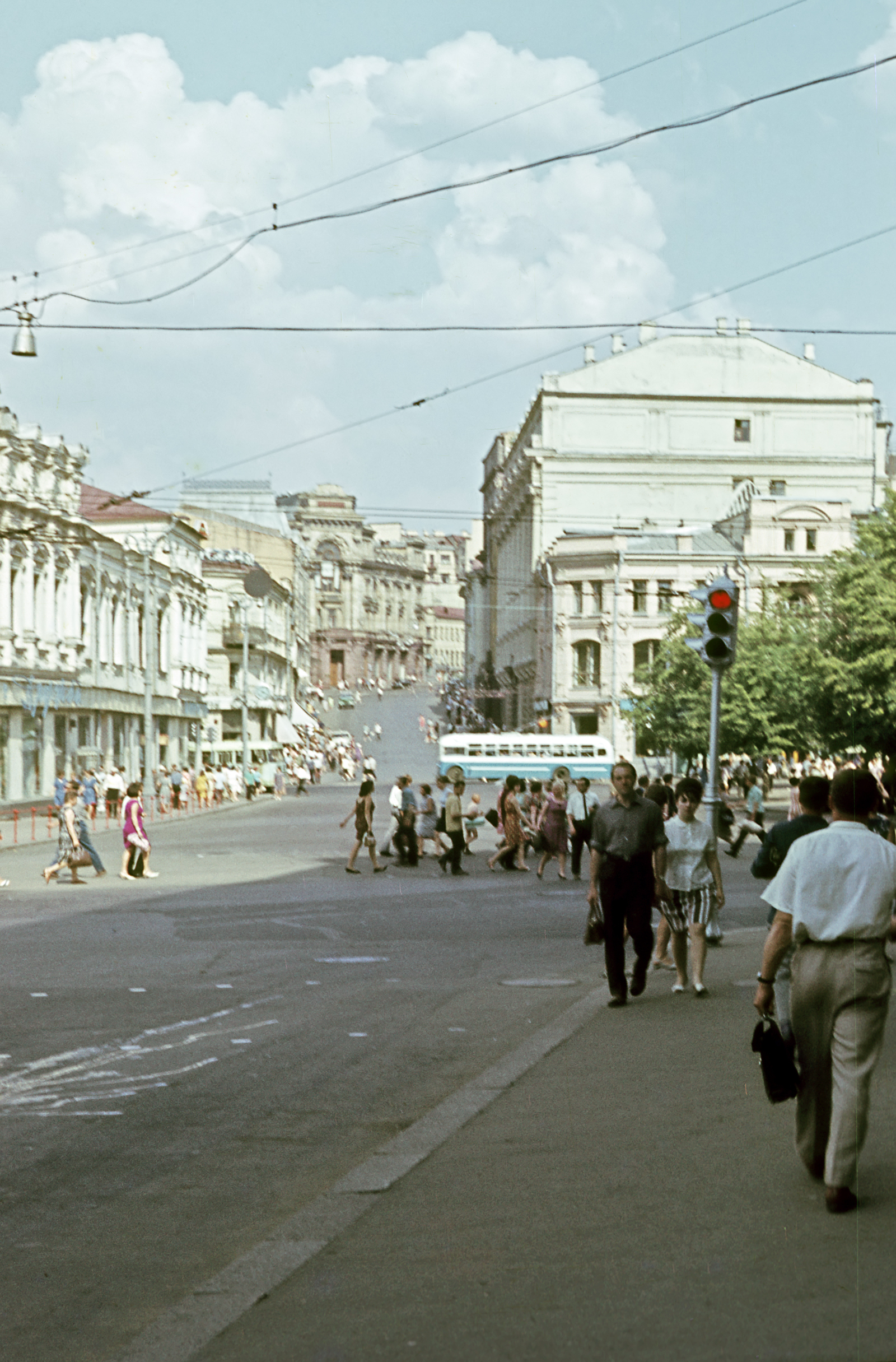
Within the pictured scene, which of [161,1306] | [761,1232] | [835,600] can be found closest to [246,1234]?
[161,1306]

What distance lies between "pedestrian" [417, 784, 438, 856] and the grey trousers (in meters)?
22.1

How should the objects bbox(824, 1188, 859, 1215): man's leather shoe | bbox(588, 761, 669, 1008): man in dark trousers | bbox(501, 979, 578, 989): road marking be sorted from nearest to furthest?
bbox(824, 1188, 859, 1215): man's leather shoe, bbox(588, 761, 669, 1008): man in dark trousers, bbox(501, 979, 578, 989): road marking

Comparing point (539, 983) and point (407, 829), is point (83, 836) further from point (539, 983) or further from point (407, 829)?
point (539, 983)

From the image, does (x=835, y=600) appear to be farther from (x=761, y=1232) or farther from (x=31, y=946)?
(x=761, y=1232)

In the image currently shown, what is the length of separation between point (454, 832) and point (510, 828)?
111 cm

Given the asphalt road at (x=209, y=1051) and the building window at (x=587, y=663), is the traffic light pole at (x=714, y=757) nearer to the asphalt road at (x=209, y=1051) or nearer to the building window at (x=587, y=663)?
the asphalt road at (x=209, y=1051)

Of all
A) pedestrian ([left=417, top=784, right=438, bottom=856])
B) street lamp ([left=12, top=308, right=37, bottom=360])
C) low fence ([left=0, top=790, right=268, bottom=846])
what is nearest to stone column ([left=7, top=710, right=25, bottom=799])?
low fence ([left=0, top=790, right=268, bottom=846])

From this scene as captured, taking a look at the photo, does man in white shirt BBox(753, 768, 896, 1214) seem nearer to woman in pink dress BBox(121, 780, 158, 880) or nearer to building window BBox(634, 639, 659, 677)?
woman in pink dress BBox(121, 780, 158, 880)

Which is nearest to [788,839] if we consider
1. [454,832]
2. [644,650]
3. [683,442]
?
[454,832]

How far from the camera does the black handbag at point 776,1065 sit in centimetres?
603

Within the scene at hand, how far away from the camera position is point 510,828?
26.3 m

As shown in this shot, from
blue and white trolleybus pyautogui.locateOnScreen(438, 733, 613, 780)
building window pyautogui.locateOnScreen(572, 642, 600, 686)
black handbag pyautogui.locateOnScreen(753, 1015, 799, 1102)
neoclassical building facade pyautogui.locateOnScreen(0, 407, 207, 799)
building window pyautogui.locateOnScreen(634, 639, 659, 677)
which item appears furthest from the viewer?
building window pyautogui.locateOnScreen(572, 642, 600, 686)

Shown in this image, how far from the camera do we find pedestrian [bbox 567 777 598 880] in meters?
24.6

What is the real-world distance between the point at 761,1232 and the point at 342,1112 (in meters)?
3.03
